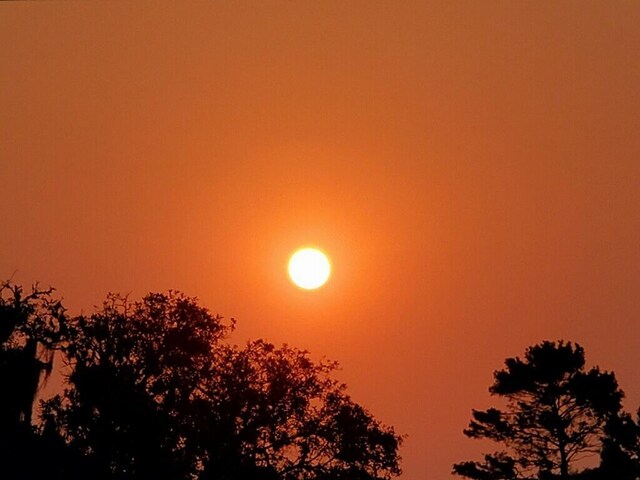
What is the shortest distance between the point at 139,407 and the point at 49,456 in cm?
695

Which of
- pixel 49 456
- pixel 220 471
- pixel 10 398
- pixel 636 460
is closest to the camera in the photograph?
pixel 49 456

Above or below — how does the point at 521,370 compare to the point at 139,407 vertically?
above

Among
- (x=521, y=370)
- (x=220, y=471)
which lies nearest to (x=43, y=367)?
(x=220, y=471)

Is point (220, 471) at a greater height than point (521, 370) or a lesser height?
lesser

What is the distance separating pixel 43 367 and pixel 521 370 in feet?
109

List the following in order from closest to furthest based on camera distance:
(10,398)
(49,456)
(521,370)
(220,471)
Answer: (49,456)
(220,471)
(10,398)
(521,370)

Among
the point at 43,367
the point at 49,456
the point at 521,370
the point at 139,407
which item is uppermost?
the point at 521,370

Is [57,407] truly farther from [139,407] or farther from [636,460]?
[636,460]

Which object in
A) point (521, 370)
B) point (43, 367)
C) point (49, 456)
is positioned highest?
point (521, 370)

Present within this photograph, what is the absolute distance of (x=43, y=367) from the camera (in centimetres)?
6241

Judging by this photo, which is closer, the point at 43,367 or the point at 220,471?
the point at 220,471

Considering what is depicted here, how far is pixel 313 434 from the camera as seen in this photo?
2338 inches

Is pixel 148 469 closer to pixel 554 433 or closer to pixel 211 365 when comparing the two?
pixel 211 365

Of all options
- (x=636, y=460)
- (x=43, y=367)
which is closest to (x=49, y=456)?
(x=43, y=367)
